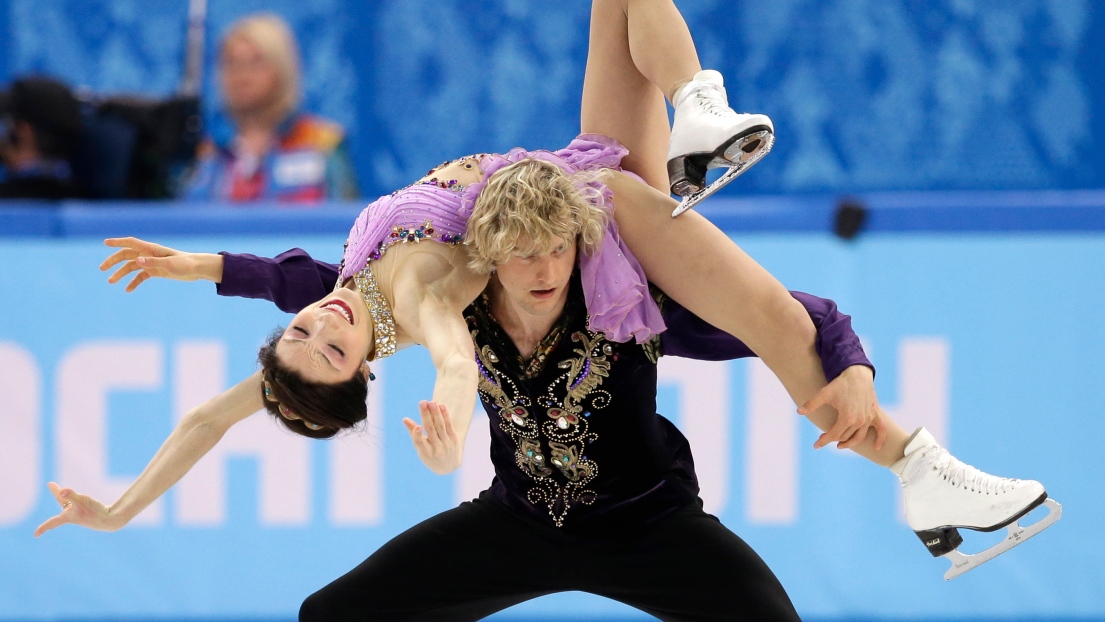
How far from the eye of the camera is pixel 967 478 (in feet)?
9.32

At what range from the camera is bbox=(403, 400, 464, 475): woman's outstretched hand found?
2.09 metres

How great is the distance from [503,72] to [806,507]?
2.80m

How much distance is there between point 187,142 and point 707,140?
3.17 meters

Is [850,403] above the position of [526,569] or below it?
above

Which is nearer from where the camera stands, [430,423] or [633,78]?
[430,423]

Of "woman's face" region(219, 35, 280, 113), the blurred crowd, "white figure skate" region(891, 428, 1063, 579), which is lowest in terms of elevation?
"white figure skate" region(891, 428, 1063, 579)

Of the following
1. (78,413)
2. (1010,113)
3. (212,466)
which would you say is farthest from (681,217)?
(1010,113)

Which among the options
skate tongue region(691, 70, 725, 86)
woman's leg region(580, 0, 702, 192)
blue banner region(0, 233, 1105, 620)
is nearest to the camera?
skate tongue region(691, 70, 725, 86)

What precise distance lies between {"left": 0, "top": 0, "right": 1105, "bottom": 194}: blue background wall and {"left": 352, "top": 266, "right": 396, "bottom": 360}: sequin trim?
125 inches

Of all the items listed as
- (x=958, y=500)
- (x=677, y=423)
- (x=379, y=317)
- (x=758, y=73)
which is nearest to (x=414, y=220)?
(x=379, y=317)

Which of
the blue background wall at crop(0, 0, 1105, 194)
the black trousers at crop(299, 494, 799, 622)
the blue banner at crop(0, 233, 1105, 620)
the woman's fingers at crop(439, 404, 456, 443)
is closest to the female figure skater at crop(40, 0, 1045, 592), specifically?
the woman's fingers at crop(439, 404, 456, 443)

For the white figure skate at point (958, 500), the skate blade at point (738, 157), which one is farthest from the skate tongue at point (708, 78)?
the white figure skate at point (958, 500)

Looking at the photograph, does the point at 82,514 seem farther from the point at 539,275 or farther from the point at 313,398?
the point at 539,275

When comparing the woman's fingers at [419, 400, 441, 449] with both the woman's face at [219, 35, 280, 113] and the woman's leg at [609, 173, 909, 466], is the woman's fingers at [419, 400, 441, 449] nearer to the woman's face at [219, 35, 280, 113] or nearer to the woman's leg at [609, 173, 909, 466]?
the woman's leg at [609, 173, 909, 466]
